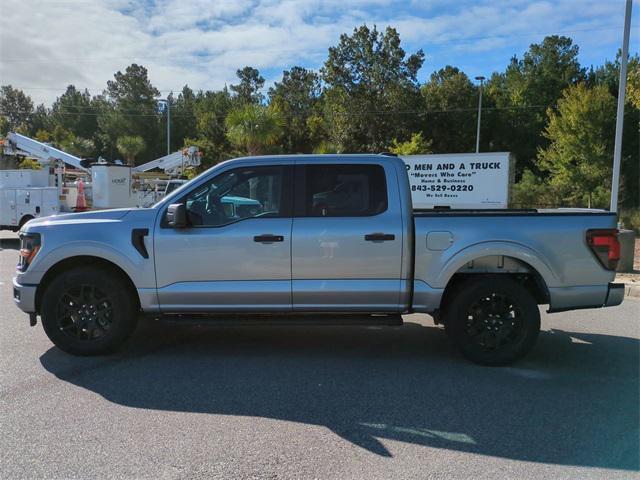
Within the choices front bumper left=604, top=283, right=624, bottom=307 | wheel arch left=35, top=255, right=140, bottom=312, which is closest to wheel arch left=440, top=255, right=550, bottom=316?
front bumper left=604, top=283, right=624, bottom=307

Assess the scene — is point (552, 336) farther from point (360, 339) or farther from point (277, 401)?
point (277, 401)

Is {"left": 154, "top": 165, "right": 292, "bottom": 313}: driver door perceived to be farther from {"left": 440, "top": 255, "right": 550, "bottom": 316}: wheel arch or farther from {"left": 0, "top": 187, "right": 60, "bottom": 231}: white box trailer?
{"left": 0, "top": 187, "right": 60, "bottom": 231}: white box trailer

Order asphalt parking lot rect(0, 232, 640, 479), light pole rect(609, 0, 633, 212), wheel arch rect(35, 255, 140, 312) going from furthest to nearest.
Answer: light pole rect(609, 0, 633, 212) → wheel arch rect(35, 255, 140, 312) → asphalt parking lot rect(0, 232, 640, 479)

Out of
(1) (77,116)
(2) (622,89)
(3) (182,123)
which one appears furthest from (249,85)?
(2) (622,89)

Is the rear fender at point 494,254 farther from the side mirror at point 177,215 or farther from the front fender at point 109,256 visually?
the front fender at point 109,256

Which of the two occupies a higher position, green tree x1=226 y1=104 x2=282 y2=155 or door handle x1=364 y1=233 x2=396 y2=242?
green tree x1=226 y1=104 x2=282 y2=155

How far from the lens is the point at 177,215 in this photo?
4.89 metres

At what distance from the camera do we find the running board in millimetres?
5094

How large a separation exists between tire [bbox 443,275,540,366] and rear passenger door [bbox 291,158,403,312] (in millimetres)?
651

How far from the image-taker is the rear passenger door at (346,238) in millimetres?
5000

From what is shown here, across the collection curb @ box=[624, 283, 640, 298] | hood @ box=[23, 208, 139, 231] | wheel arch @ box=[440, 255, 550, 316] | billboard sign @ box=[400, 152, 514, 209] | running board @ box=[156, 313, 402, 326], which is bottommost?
curb @ box=[624, 283, 640, 298]

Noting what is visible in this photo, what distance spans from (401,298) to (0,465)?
345 cm

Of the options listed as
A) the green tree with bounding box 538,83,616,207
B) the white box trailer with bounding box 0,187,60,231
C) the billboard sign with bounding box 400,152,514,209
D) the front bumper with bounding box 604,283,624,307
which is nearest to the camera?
the front bumper with bounding box 604,283,624,307

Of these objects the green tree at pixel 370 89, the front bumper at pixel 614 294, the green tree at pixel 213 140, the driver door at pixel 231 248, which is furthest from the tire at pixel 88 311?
the green tree at pixel 213 140
